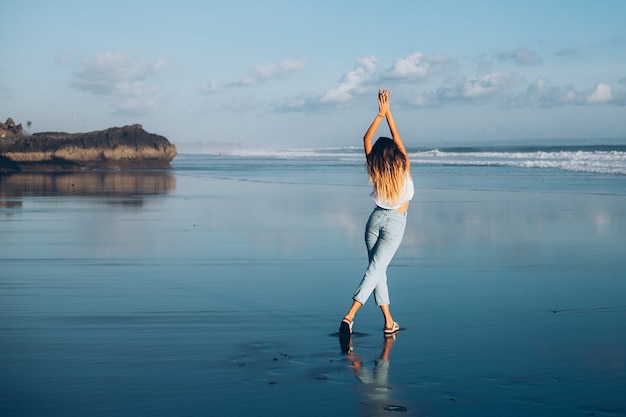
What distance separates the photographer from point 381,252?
6047mm

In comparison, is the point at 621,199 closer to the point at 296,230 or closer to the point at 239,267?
the point at 296,230

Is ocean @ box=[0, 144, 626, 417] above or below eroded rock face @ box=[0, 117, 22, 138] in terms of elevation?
below

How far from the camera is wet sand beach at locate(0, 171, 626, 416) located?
4.34 metres

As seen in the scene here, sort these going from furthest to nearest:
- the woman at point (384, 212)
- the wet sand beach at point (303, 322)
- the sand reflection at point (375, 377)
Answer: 1. the woman at point (384, 212)
2. the wet sand beach at point (303, 322)
3. the sand reflection at point (375, 377)

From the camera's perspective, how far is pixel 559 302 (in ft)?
23.0

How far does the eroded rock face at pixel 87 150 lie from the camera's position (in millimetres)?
47219

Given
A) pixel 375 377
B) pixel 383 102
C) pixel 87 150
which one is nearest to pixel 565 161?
pixel 87 150

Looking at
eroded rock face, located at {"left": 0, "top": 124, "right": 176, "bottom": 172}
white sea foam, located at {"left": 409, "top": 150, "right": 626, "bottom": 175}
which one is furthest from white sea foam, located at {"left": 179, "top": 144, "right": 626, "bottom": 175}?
eroded rock face, located at {"left": 0, "top": 124, "right": 176, "bottom": 172}

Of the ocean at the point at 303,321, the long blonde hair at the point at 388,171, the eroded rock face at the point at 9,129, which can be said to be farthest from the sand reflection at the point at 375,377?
the eroded rock face at the point at 9,129

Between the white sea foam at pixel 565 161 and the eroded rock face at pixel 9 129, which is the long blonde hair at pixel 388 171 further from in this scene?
the eroded rock face at pixel 9 129

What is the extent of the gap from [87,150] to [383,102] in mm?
45552

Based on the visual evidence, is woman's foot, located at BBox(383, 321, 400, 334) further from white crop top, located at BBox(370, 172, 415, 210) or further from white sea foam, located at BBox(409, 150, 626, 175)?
white sea foam, located at BBox(409, 150, 626, 175)

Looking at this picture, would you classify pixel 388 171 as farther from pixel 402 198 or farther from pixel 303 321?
pixel 303 321

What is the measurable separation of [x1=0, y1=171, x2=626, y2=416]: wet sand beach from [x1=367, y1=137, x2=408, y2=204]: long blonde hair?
41.9 inches
